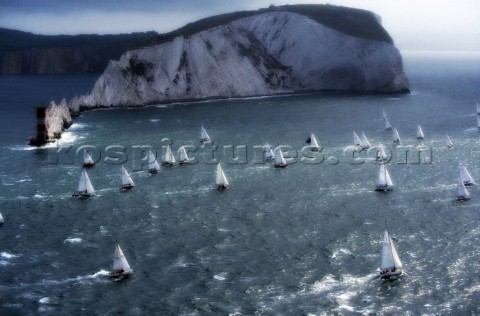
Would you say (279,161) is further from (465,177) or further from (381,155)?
(465,177)

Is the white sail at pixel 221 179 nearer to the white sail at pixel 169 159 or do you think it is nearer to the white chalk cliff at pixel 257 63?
the white sail at pixel 169 159

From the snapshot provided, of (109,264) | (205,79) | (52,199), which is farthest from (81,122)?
(109,264)

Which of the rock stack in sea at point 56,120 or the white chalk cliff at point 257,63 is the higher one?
the white chalk cliff at point 257,63

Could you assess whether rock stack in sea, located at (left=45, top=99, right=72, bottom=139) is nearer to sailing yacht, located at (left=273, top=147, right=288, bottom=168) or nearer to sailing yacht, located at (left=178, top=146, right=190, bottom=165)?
sailing yacht, located at (left=178, top=146, right=190, bottom=165)

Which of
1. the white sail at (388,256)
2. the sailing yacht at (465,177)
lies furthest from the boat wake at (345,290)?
the sailing yacht at (465,177)

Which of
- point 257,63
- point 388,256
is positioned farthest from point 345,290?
point 257,63

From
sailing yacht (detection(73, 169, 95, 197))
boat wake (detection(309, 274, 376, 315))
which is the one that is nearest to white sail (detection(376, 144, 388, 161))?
sailing yacht (detection(73, 169, 95, 197))
